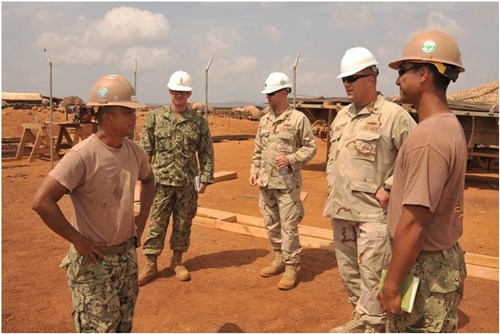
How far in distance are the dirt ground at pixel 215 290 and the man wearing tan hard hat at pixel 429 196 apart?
6.70 feet

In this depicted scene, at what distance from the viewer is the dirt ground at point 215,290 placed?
420cm

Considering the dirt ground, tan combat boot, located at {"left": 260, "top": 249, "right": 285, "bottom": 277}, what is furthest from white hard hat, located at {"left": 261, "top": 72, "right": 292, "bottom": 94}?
the dirt ground

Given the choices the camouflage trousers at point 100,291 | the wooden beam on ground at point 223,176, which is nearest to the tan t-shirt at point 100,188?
the camouflage trousers at point 100,291

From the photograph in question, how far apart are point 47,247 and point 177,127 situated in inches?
102

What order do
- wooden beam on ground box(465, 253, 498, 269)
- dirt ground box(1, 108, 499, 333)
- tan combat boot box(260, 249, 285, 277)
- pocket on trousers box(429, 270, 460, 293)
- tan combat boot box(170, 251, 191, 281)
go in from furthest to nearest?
wooden beam on ground box(465, 253, 498, 269) → tan combat boot box(260, 249, 285, 277) → tan combat boot box(170, 251, 191, 281) → dirt ground box(1, 108, 499, 333) → pocket on trousers box(429, 270, 460, 293)

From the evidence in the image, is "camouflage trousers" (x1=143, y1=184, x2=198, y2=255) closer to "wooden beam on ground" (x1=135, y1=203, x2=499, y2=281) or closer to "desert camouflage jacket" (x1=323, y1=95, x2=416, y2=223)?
"wooden beam on ground" (x1=135, y1=203, x2=499, y2=281)

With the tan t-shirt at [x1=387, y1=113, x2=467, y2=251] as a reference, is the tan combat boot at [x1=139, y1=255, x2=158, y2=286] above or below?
below

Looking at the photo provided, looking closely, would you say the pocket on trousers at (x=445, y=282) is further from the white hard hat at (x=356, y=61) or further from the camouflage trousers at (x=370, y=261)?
the white hard hat at (x=356, y=61)

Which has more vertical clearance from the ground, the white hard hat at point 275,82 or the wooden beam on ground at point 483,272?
the white hard hat at point 275,82

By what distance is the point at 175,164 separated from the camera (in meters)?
5.09

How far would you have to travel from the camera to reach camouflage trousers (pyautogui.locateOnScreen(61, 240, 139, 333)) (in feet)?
8.74

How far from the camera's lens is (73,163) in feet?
8.48

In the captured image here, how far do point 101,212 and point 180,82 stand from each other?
250 cm

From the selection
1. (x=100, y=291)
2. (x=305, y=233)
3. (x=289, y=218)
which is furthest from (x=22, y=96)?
(x=100, y=291)
